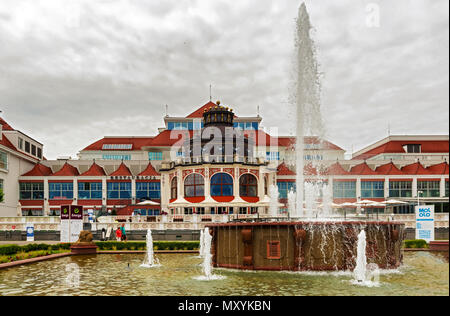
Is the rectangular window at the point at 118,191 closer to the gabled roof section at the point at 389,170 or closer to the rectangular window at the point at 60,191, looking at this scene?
the rectangular window at the point at 60,191

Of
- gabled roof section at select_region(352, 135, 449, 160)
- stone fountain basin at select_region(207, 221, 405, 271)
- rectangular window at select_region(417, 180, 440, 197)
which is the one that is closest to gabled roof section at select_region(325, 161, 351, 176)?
rectangular window at select_region(417, 180, 440, 197)

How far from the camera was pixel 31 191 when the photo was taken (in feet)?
217

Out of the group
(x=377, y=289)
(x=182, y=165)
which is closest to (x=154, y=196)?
(x=182, y=165)

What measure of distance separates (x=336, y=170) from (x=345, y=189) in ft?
10.7

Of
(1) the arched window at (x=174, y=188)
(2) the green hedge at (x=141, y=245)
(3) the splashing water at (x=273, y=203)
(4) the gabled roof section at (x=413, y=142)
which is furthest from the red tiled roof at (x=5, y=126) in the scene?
(4) the gabled roof section at (x=413, y=142)

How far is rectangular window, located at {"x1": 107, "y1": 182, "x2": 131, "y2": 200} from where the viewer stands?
6700 centimetres

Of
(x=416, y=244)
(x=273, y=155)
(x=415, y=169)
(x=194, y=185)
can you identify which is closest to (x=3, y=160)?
(x=194, y=185)

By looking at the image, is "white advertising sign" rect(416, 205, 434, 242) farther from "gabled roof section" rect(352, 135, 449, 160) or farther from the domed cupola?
"gabled roof section" rect(352, 135, 449, 160)

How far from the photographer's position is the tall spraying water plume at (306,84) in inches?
1027

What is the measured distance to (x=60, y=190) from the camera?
217 feet
